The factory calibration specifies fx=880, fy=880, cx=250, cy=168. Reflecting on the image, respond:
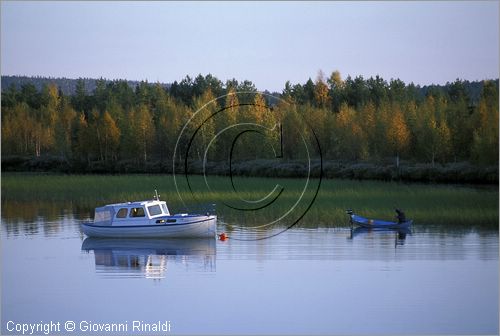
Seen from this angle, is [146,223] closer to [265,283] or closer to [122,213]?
[122,213]

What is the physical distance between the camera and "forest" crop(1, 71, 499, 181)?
73375 mm

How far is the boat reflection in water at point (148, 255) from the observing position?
1140 inches

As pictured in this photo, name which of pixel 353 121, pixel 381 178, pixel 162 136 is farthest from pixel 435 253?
pixel 162 136

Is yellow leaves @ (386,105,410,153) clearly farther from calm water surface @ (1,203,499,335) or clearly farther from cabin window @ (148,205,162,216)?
cabin window @ (148,205,162,216)

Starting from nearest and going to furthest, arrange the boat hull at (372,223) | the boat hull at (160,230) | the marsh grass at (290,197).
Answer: the boat hull at (160,230) < the boat hull at (372,223) < the marsh grass at (290,197)

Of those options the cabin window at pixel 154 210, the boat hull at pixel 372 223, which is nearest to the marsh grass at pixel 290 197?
the boat hull at pixel 372 223

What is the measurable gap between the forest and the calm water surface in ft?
62.1

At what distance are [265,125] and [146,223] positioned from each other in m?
43.5

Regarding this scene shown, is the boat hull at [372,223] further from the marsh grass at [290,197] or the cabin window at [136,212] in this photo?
the cabin window at [136,212]

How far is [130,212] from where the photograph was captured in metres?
36.5

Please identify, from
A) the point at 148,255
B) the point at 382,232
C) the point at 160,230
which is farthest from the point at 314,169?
the point at 148,255

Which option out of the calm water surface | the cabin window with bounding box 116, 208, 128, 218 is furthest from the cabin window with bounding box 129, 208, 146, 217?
the calm water surface

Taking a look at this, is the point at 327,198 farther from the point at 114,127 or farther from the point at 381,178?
the point at 114,127

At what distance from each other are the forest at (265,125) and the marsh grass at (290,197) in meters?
5.71
